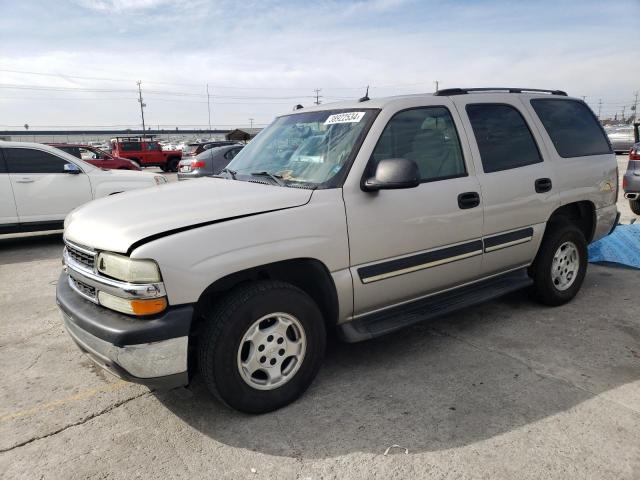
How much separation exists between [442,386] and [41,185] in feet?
23.8

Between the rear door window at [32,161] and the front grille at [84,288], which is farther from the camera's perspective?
the rear door window at [32,161]

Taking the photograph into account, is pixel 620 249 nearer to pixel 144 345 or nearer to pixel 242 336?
pixel 242 336

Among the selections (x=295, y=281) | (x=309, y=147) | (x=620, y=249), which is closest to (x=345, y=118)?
(x=309, y=147)

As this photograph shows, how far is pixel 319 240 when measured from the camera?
2.88 m

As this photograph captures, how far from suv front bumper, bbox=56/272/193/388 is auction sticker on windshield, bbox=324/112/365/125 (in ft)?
5.57

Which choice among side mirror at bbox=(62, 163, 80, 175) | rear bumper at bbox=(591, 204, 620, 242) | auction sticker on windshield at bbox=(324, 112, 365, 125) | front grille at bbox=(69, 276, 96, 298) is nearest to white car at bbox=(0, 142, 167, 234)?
side mirror at bbox=(62, 163, 80, 175)

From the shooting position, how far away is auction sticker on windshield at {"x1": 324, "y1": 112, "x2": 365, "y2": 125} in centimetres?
Answer: 334

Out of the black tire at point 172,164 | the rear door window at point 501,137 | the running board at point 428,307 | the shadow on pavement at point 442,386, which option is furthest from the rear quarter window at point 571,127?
Result: the black tire at point 172,164

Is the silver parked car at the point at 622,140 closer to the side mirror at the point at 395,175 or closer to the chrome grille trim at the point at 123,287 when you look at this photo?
the side mirror at the point at 395,175

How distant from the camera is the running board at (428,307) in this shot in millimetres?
3145

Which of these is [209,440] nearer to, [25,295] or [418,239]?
[418,239]

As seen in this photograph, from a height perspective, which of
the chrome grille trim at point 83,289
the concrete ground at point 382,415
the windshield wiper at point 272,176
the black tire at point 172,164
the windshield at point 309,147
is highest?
the windshield at point 309,147

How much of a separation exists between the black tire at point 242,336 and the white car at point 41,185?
6.33 metres

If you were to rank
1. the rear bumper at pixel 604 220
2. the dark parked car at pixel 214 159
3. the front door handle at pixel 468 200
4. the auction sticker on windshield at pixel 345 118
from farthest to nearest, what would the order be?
1. the dark parked car at pixel 214 159
2. the rear bumper at pixel 604 220
3. the front door handle at pixel 468 200
4. the auction sticker on windshield at pixel 345 118
